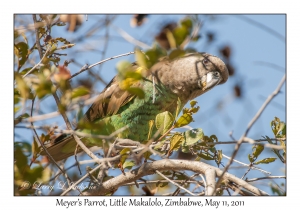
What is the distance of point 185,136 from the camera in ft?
9.29

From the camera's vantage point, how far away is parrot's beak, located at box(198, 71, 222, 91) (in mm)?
3898

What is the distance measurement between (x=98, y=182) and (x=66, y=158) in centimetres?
141

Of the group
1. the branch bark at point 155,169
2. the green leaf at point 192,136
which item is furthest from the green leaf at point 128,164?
the green leaf at point 192,136

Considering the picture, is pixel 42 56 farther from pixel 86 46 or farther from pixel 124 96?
pixel 124 96

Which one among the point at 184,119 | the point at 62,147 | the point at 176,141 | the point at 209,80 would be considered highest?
the point at 209,80

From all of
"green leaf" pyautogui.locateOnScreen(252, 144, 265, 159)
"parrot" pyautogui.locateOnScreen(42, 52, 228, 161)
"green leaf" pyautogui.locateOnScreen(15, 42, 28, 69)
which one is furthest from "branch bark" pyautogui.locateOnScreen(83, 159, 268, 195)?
"green leaf" pyautogui.locateOnScreen(15, 42, 28, 69)

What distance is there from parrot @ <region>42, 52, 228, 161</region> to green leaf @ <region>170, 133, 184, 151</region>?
920mm

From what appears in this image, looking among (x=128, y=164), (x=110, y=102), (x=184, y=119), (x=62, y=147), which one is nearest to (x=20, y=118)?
(x=128, y=164)

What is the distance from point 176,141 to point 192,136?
121mm

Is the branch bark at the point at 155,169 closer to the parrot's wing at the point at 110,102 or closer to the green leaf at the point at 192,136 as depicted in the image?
the green leaf at the point at 192,136

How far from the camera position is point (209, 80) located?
3912 mm

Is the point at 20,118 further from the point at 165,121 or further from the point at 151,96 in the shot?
the point at 151,96

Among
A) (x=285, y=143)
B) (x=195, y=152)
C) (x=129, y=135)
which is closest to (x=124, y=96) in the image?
(x=129, y=135)

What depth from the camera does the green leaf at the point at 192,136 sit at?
110 inches
